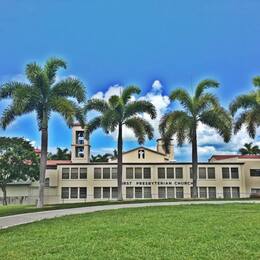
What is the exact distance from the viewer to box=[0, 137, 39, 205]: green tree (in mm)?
48219

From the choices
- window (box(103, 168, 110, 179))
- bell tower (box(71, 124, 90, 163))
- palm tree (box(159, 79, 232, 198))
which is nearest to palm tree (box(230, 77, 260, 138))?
palm tree (box(159, 79, 232, 198))

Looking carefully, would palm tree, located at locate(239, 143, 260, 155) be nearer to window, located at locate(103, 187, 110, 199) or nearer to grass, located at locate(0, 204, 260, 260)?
window, located at locate(103, 187, 110, 199)

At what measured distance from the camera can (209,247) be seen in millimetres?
8258

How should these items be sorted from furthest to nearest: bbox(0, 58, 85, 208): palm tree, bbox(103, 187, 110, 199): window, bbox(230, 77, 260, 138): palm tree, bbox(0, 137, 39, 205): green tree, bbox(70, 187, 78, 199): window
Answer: bbox(70, 187, 78, 199): window < bbox(103, 187, 110, 199): window < bbox(0, 137, 39, 205): green tree < bbox(230, 77, 260, 138): palm tree < bbox(0, 58, 85, 208): palm tree

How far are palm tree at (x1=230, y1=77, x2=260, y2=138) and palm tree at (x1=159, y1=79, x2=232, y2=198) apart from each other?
1.14 meters

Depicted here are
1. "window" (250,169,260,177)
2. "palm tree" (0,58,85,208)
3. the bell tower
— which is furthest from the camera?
the bell tower

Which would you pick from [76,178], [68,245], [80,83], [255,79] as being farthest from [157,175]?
[68,245]

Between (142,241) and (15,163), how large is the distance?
4204cm

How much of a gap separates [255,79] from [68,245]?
2781 centimetres

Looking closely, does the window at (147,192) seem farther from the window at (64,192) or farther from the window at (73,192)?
the window at (64,192)

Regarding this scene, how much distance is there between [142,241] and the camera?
9086 mm

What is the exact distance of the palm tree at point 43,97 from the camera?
90.1 feet

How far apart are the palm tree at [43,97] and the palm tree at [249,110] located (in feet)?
45.2

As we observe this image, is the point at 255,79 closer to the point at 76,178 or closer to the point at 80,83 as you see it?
the point at 80,83
